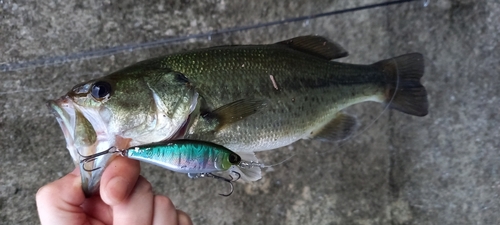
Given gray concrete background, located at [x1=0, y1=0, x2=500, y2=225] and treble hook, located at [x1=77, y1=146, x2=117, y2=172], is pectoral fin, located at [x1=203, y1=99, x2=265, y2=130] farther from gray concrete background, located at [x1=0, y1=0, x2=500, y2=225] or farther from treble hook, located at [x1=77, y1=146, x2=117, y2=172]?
gray concrete background, located at [x1=0, y1=0, x2=500, y2=225]

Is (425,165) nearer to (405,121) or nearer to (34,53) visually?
(405,121)

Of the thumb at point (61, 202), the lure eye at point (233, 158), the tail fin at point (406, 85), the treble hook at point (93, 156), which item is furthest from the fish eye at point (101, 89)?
the tail fin at point (406, 85)

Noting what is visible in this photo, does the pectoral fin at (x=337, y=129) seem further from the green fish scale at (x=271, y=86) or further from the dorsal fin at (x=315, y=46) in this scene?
the dorsal fin at (x=315, y=46)

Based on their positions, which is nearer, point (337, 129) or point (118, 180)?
point (118, 180)

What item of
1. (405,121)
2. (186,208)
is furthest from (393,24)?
(186,208)

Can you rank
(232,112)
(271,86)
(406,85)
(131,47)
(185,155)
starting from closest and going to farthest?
(185,155) < (232,112) < (271,86) < (406,85) < (131,47)

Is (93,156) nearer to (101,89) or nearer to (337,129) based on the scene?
(101,89)

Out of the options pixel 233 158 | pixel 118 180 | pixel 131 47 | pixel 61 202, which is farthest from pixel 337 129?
pixel 131 47
